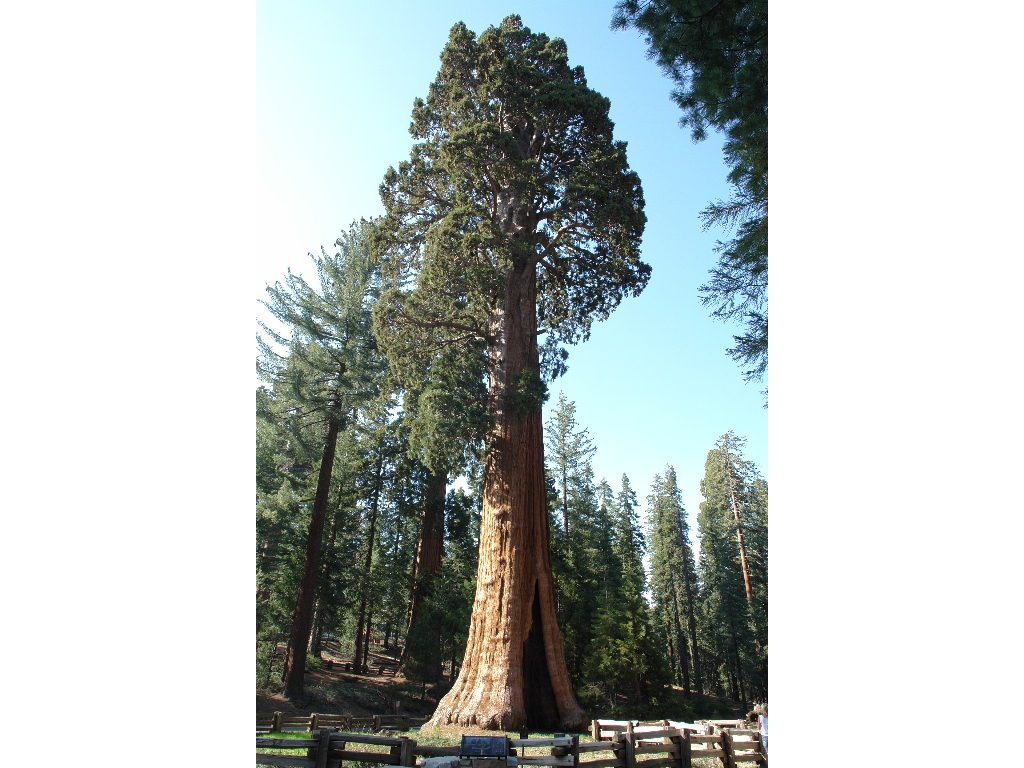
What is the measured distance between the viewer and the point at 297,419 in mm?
13078

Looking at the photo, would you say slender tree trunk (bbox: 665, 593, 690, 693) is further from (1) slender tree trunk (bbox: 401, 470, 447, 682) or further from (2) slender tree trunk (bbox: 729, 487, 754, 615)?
(1) slender tree trunk (bbox: 401, 470, 447, 682)

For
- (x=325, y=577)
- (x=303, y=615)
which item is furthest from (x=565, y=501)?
(x=303, y=615)

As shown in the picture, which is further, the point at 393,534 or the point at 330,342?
the point at 393,534

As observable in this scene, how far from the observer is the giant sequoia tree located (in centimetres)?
682

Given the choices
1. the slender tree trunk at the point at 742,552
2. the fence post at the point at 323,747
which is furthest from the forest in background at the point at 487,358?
the fence post at the point at 323,747

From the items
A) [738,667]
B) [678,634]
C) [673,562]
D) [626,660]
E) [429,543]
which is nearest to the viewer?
[626,660]

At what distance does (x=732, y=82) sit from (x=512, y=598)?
586 cm

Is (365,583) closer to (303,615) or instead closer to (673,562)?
(303,615)

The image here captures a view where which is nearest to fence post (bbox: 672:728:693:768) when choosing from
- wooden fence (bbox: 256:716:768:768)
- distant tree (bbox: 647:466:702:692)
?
wooden fence (bbox: 256:716:768:768)

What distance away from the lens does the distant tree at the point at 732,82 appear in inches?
116

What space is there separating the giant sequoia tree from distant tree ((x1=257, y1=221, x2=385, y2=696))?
10.9 ft

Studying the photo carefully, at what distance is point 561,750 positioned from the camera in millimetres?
3689

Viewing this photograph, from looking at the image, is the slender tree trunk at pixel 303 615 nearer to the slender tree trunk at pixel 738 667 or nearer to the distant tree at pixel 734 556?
the distant tree at pixel 734 556
